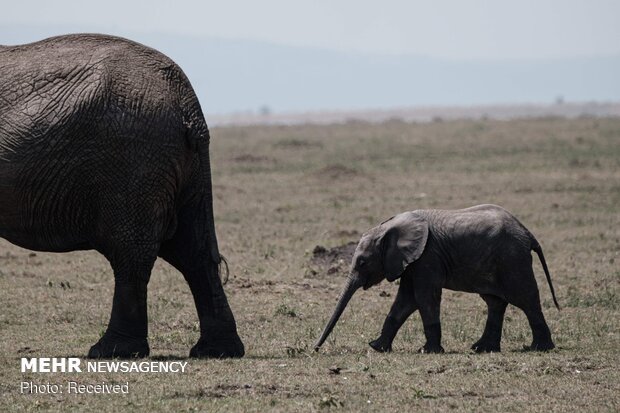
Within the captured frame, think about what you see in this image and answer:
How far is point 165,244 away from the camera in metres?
12.5

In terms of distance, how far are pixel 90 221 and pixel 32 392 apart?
1.94 metres

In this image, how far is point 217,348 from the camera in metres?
12.4

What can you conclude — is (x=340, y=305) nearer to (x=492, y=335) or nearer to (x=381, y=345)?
(x=381, y=345)

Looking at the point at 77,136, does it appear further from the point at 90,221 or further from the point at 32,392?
the point at 32,392

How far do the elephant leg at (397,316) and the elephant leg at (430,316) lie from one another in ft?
0.67

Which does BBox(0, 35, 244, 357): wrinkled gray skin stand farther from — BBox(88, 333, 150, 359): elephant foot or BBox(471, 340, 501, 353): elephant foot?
BBox(471, 340, 501, 353): elephant foot

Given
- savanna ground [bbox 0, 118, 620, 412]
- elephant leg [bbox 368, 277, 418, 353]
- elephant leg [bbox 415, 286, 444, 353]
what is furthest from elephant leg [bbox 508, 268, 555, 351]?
elephant leg [bbox 368, 277, 418, 353]

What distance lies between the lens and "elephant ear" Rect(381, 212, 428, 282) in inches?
511

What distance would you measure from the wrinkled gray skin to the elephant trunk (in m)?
1.64

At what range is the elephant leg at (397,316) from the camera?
1294cm

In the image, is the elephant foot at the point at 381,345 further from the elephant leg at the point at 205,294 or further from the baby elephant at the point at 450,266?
the elephant leg at the point at 205,294

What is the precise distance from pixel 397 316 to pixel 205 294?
1.94 metres

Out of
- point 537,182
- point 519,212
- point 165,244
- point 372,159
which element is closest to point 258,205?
point 519,212

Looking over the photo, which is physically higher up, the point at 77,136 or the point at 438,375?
the point at 77,136
